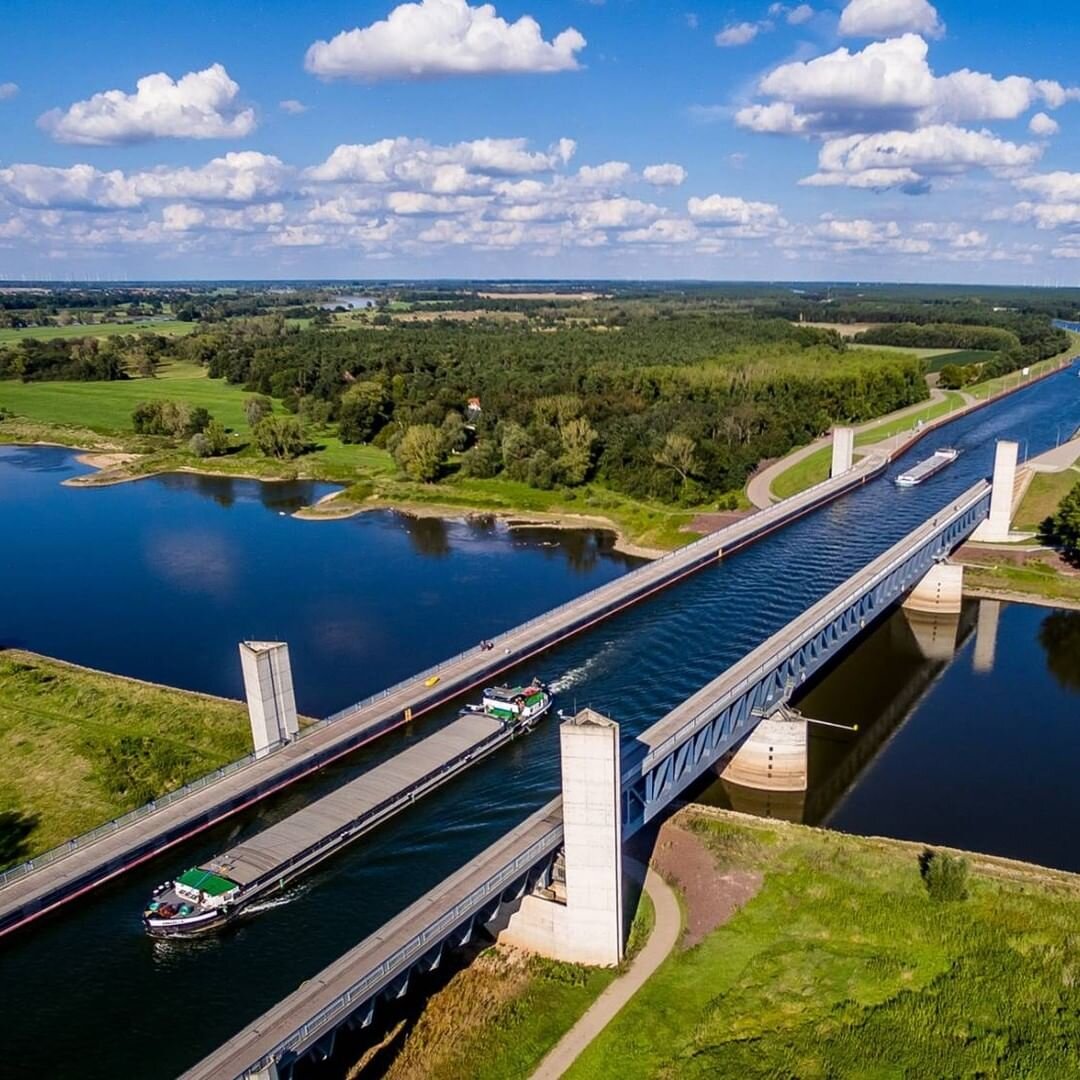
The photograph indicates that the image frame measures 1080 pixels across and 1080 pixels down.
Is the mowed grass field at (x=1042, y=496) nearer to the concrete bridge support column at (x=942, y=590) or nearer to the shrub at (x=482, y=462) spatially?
the concrete bridge support column at (x=942, y=590)

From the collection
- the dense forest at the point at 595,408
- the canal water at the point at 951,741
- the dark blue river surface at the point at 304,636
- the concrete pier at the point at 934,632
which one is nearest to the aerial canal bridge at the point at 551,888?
the dark blue river surface at the point at 304,636

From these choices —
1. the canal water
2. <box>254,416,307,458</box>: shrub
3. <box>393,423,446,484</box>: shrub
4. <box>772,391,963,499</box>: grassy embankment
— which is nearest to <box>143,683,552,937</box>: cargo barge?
A: the canal water

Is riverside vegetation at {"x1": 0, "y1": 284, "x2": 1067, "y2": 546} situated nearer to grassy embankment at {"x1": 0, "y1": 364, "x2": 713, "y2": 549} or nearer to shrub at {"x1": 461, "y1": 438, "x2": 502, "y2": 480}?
shrub at {"x1": 461, "y1": 438, "x2": 502, "y2": 480}

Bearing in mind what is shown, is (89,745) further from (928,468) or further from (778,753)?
(928,468)

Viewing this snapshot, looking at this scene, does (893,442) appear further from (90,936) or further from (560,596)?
(90,936)

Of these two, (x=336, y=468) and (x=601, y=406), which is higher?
(x=601, y=406)

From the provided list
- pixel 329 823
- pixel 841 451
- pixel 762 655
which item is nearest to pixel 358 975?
pixel 329 823

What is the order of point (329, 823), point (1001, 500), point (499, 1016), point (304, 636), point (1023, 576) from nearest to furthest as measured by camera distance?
point (499, 1016), point (329, 823), point (304, 636), point (1023, 576), point (1001, 500)
